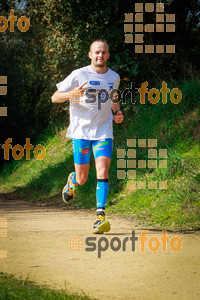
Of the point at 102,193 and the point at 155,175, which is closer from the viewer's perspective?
the point at 102,193

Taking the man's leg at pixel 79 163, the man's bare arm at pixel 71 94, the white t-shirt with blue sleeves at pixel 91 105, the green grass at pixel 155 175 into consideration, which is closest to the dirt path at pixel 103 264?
the man's leg at pixel 79 163

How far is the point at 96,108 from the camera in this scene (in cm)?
724

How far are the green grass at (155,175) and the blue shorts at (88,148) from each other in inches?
58.9

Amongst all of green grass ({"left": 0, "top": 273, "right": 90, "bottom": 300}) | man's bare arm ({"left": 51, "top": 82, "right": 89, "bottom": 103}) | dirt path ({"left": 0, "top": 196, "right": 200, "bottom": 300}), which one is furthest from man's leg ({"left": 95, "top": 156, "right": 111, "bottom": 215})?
green grass ({"left": 0, "top": 273, "right": 90, "bottom": 300})

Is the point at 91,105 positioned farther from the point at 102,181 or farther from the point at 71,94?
the point at 102,181

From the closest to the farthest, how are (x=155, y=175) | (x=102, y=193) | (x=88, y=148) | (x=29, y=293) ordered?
(x=29, y=293) < (x=102, y=193) < (x=88, y=148) < (x=155, y=175)

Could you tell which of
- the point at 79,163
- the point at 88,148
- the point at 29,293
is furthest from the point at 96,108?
the point at 29,293

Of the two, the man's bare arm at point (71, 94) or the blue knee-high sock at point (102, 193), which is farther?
the blue knee-high sock at point (102, 193)

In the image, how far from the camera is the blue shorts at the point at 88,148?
24.0 ft

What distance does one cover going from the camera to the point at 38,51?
20984 millimetres

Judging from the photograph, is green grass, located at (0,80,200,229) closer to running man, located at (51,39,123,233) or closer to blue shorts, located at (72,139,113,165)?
running man, located at (51,39,123,233)

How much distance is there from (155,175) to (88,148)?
2.72m

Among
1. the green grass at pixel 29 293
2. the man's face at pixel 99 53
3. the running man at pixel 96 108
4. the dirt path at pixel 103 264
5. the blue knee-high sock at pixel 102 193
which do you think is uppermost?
the man's face at pixel 99 53

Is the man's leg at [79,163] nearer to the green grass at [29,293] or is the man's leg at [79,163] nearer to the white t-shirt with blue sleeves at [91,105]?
the white t-shirt with blue sleeves at [91,105]
